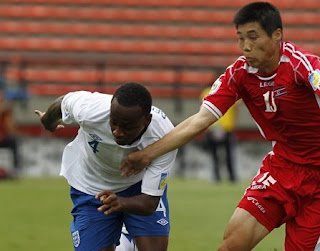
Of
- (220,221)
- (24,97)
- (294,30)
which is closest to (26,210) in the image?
(220,221)

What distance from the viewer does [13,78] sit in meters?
20.3

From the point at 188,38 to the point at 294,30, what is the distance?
9.64 feet

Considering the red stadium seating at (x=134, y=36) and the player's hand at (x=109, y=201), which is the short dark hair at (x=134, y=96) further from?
the red stadium seating at (x=134, y=36)

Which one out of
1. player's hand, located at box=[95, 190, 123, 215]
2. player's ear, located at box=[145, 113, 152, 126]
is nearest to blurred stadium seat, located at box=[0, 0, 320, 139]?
player's ear, located at box=[145, 113, 152, 126]

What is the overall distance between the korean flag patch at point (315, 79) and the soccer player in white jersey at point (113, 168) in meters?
1.09

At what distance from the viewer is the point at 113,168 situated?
636 centimetres

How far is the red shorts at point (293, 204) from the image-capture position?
630 cm

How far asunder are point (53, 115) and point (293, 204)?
6.30 ft

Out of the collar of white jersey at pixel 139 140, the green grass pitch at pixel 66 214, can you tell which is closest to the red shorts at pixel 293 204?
the collar of white jersey at pixel 139 140

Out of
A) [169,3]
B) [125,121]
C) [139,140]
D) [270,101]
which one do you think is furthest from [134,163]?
[169,3]

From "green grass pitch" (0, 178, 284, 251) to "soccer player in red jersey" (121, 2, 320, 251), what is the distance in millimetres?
2588

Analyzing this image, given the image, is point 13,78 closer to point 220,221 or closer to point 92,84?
point 92,84

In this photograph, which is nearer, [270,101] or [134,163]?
[134,163]

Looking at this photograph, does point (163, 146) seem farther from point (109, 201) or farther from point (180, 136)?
point (109, 201)
